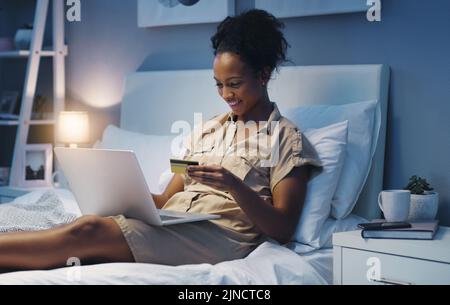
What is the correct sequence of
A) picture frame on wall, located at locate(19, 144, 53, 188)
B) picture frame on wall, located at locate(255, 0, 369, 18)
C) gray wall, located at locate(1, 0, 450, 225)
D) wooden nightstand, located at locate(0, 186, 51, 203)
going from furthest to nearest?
picture frame on wall, located at locate(19, 144, 53, 188)
wooden nightstand, located at locate(0, 186, 51, 203)
picture frame on wall, located at locate(255, 0, 369, 18)
gray wall, located at locate(1, 0, 450, 225)

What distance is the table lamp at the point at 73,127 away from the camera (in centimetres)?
349

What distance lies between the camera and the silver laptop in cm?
196

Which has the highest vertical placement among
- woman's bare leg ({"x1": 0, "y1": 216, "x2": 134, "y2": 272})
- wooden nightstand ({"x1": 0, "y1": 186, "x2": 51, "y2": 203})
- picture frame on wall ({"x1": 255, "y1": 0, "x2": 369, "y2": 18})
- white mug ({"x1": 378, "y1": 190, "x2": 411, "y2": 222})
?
picture frame on wall ({"x1": 255, "y1": 0, "x2": 369, "y2": 18})

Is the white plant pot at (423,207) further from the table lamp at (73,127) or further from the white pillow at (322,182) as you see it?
the table lamp at (73,127)

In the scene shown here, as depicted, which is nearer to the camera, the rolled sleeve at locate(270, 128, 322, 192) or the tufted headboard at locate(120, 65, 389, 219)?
the rolled sleeve at locate(270, 128, 322, 192)

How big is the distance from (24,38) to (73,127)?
553mm

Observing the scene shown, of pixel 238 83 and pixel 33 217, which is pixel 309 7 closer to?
pixel 238 83

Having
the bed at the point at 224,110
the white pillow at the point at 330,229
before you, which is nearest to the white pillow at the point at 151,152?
the bed at the point at 224,110

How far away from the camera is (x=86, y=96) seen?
145 inches

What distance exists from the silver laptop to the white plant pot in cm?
58

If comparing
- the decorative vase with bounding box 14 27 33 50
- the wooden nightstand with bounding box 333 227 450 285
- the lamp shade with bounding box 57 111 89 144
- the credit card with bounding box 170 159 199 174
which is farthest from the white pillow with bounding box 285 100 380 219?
the decorative vase with bounding box 14 27 33 50

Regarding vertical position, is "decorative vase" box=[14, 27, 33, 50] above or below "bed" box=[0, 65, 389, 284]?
above

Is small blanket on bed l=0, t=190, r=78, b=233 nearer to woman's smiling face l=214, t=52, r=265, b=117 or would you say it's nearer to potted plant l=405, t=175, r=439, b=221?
woman's smiling face l=214, t=52, r=265, b=117
